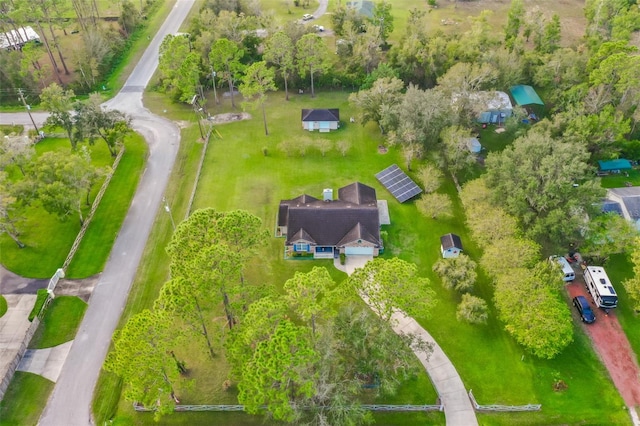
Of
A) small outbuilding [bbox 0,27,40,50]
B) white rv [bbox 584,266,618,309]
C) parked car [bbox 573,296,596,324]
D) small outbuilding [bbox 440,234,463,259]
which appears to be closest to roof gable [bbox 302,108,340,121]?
small outbuilding [bbox 440,234,463,259]

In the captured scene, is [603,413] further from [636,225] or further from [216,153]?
[216,153]

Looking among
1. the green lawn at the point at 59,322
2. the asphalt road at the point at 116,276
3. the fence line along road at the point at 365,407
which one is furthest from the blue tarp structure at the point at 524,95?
the green lawn at the point at 59,322

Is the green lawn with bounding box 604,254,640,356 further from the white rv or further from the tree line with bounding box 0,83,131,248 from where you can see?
the tree line with bounding box 0,83,131,248

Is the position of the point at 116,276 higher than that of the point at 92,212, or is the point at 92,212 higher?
the point at 92,212

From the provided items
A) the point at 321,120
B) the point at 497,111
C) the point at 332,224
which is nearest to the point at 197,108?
the point at 321,120

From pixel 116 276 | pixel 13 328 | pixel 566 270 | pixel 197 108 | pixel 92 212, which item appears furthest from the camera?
pixel 197 108

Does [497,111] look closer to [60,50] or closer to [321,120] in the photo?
[321,120]

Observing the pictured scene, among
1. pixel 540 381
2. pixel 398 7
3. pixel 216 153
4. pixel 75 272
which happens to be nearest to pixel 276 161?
pixel 216 153
